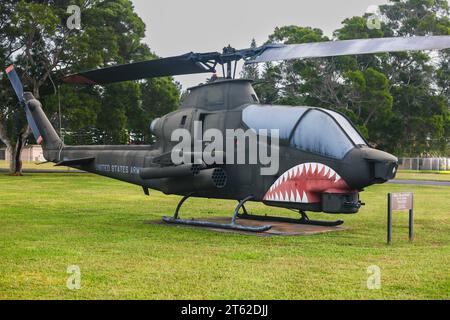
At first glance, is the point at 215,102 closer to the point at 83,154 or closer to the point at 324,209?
the point at 324,209

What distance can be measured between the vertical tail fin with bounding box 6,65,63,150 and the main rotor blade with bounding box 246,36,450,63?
7.39m

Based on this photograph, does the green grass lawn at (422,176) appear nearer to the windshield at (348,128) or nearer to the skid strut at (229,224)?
the skid strut at (229,224)

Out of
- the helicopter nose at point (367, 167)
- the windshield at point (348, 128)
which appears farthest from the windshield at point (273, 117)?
the helicopter nose at point (367, 167)

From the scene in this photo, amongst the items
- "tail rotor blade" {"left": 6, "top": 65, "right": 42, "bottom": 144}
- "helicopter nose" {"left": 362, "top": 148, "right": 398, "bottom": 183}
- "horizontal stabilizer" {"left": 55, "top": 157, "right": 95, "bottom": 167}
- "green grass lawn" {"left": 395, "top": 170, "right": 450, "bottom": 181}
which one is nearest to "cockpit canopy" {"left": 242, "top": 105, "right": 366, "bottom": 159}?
"helicopter nose" {"left": 362, "top": 148, "right": 398, "bottom": 183}

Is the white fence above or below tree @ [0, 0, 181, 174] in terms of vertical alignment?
below

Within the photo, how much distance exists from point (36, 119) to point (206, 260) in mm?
9964

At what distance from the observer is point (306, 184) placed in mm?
11633

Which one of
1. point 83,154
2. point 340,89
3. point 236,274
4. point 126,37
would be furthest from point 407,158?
point 236,274

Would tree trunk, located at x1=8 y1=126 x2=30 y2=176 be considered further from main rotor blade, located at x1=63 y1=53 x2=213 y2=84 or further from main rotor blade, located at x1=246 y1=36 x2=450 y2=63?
main rotor blade, located at x1=246 y1=36 x2=450 y2=63

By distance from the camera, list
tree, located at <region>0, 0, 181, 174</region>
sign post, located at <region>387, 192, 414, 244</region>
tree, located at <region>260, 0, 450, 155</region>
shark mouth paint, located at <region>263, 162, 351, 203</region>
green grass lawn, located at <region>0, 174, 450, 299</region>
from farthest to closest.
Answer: tree, located at <region>260, 0, 450, 155</region>, tree, located at <region>0, 0, 181, 174</region>, shark mouth paint, located at <region>263, 162, 351, 203</region>, sign post, located at <region>387, 192, 414, 244</region>, green grass lawn, located at <region>0, 174, 450, 299</region>

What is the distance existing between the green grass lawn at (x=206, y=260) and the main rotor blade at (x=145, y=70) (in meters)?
3.33

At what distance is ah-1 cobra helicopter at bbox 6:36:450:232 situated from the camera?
36.3 ft

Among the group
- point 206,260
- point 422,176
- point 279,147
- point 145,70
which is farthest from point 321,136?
point 422,176

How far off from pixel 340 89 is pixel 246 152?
32710 mm
